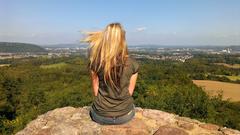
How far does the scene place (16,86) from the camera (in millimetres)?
38562

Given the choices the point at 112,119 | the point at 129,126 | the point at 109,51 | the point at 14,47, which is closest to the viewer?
the point at 109,51

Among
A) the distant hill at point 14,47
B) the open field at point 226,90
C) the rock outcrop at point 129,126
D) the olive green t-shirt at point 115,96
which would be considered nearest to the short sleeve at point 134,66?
the olive green t-shirt at point 115,96

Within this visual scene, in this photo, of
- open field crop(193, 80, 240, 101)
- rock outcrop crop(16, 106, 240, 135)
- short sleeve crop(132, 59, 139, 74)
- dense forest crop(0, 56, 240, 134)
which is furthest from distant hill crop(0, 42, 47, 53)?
short sleeve crop(132, 59, 139, 74)

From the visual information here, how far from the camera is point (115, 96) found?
3.99 metres

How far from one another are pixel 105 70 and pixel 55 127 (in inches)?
53.0

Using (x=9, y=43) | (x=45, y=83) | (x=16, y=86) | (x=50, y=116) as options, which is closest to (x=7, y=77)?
(x=16, y=86)

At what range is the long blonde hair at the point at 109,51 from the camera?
12.3 feet

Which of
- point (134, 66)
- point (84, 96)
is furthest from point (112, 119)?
point (84, 96)

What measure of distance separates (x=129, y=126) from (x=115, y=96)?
0.55m

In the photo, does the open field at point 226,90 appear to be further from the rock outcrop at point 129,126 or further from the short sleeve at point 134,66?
the short sleeve at point 134,66

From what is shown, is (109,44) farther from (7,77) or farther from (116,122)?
(7,77)

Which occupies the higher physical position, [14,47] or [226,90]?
[14,47]

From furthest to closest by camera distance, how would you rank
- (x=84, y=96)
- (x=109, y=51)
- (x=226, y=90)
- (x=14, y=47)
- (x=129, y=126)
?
(x=14, y=47) < (x=226, y=90) < (x=84, y=96) < (x=129, y=126) < (x=109, y=51)

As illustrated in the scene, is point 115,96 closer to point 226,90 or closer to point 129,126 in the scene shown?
point 129,126
